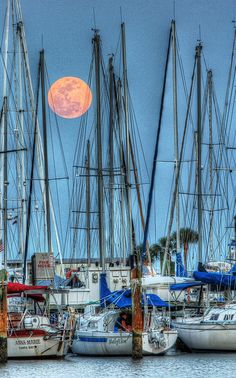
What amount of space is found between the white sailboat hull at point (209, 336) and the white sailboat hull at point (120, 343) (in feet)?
6.29

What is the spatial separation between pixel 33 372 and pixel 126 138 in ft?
70.7

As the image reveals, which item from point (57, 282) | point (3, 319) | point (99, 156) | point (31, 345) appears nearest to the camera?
point (3, 319)

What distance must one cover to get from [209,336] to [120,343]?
4.95 m

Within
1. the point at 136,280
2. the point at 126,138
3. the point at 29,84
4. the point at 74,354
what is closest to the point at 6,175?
the point at 29,84

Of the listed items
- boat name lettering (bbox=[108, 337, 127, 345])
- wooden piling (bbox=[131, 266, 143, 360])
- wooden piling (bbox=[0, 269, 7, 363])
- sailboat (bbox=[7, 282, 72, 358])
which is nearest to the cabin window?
boat name lettering (bbox=[108, 337, 127, 345])

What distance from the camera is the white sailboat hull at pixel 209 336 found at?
2331 inches

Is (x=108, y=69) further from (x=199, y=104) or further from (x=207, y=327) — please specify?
(x=207, y=327)

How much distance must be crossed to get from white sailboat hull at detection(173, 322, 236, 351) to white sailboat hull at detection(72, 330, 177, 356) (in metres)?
1.92

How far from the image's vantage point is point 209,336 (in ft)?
197

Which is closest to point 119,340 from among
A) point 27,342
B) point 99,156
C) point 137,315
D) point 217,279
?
point 137,315

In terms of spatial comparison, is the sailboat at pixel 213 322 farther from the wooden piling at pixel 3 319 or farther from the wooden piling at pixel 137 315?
the wooden piling at pixel 3 319

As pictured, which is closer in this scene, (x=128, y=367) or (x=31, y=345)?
(x=128, y=367)

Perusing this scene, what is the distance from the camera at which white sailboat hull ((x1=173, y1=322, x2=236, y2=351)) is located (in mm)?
59209

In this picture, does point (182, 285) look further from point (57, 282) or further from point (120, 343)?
point (57, 282)
